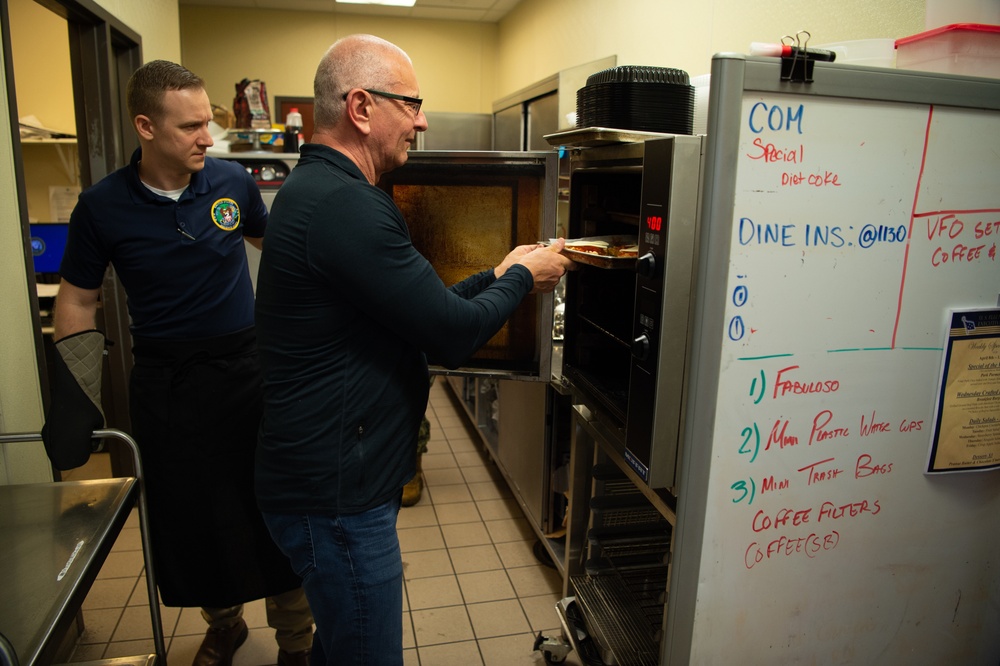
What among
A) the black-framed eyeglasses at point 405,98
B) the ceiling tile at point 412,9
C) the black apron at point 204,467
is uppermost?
the ceiling tile at point 412,9

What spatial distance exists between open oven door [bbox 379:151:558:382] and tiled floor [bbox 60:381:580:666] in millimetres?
951

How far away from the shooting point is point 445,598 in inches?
100

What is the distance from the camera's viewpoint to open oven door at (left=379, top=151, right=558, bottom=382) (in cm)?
188

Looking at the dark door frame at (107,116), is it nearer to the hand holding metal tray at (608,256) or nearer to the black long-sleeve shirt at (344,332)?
the black long-sleeve shirt at (344,332)

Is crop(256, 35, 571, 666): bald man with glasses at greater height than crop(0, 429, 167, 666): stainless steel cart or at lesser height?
greater

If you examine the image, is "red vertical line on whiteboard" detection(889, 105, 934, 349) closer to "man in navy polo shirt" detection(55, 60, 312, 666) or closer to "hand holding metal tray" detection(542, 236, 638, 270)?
"hand holding metal tray" detection(542, 236, 638, 270)

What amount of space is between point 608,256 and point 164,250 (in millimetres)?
1193

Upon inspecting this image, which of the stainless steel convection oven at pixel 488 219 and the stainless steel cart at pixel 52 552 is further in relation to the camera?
the stainless steel convection oven at pixel 488 219

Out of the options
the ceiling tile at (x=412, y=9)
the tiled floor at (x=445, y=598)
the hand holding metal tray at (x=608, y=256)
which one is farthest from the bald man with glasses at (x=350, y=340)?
the ceiling tile at (x=412, y=9)

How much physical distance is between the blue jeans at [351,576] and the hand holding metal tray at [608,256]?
666 millimetres

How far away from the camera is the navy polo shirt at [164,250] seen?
1819 mm

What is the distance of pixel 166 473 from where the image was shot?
1942 mm

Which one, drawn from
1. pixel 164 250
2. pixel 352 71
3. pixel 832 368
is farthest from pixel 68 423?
pixel 832 368

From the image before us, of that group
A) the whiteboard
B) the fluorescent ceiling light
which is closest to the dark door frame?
the fluorescent ceiling light
